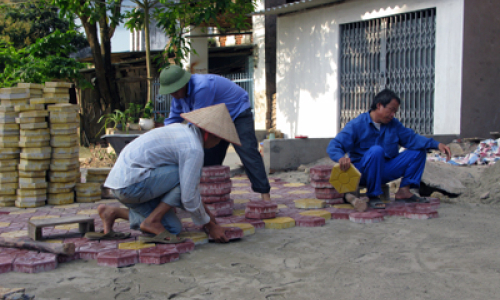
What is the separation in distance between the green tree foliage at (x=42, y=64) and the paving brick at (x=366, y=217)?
34.3 ft

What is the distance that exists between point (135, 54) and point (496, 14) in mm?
11279

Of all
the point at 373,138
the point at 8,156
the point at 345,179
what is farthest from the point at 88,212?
the point at 373,138

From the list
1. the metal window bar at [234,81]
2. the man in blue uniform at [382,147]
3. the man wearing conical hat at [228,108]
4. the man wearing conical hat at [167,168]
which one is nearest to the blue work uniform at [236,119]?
the man wearing conical hat at [228,108]

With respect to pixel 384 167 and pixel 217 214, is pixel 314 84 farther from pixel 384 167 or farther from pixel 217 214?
pixel 217 214

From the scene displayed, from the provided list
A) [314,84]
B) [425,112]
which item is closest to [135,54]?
[314,84]

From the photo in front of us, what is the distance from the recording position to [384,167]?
15.3 feet

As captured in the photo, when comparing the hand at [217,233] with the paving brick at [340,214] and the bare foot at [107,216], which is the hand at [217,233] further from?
the paving brick at [340,214]

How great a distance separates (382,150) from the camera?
14.5 ft

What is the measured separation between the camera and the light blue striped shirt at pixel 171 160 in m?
2.98

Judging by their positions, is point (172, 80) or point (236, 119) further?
point (236, 119)

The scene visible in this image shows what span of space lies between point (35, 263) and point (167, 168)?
3.36 feet

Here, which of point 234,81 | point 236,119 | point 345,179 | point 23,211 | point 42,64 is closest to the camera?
point 345,179

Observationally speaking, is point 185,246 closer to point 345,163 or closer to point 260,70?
point 345,163

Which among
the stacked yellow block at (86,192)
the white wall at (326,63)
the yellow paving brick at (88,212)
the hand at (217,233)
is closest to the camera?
the hand at (217,233)
